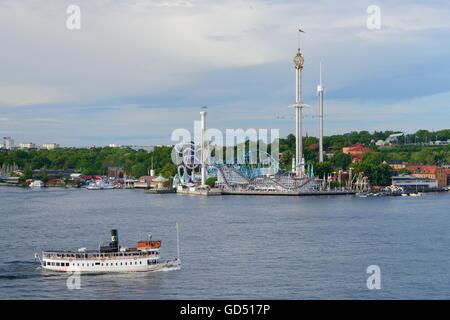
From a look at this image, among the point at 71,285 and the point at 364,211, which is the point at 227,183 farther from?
the point at 71,285

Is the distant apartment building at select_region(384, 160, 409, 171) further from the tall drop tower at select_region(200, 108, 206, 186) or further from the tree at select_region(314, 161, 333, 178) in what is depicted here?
the tall drop tower at select_region(200, 108, 206, 186)

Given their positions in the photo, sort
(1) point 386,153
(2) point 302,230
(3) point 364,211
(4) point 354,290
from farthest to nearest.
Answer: (1) point 386,153 < (3) point 364,211 < (2) point 302,230 < (4) point 354,290

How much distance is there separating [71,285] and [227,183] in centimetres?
3436

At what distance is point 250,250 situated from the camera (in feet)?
57.9

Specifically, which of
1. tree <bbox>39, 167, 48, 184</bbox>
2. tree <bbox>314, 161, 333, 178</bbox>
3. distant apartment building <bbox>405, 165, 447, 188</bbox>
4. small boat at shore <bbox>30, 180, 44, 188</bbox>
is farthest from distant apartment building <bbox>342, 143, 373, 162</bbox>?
small boat at shore <bbox>30, 180, 44, 188</bbox>

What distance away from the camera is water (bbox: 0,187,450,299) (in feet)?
43.7

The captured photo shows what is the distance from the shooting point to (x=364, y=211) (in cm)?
2938

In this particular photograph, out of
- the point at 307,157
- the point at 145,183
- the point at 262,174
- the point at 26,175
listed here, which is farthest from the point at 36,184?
the point at 307,157

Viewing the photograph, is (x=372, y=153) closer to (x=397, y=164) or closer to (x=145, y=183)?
(x=397, y=164)

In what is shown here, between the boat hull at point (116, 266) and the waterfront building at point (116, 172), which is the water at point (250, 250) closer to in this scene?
the boat hull at point (116, 266)

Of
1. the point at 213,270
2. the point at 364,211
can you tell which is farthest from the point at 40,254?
the point at 364,211

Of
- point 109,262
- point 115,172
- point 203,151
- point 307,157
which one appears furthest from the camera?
point 115,172

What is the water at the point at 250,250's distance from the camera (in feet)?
43.7
